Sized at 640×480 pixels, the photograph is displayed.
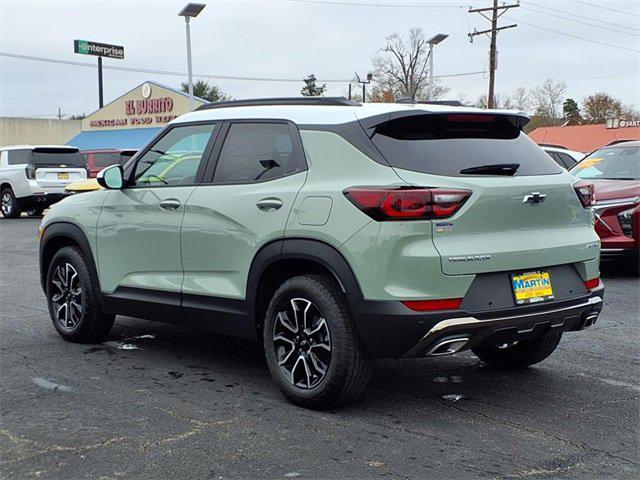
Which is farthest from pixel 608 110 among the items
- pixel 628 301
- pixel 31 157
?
pixel 628 301

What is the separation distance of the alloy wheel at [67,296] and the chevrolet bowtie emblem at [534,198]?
3594mm

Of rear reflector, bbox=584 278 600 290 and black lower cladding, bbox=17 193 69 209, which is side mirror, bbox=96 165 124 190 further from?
black lower cladding, bbox=17 193 69 209

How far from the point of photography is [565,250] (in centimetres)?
441

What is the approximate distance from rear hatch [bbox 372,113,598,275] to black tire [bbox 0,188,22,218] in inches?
716

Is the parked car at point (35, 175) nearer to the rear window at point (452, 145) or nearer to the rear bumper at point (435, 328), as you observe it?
the rear window at point (452, 145)

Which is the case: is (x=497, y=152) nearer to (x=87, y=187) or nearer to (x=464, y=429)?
(x=464, y=429)

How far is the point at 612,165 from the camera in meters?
10.3

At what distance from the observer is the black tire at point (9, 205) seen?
20.3 m

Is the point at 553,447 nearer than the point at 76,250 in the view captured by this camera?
Yes

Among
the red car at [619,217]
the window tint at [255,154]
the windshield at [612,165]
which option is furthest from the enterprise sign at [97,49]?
the window tint at [255,154]

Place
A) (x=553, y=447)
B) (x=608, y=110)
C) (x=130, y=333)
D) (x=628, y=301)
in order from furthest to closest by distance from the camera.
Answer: (x=608, y=110)
(x=628, y=301)
(x=130, y=333)
(x=553, y=447)

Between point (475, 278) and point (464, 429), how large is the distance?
835mm

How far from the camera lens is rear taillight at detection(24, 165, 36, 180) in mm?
19844

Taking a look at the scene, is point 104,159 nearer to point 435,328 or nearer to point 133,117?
point 133,117
